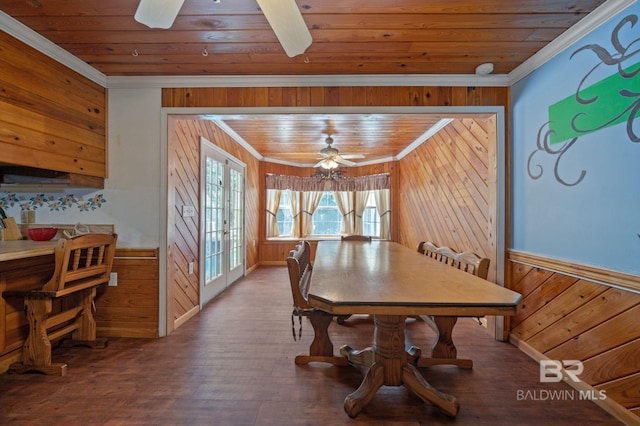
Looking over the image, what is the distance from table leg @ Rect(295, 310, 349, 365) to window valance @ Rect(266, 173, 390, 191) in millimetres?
4265

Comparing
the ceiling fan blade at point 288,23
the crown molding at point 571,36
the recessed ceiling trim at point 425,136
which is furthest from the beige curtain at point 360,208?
the ceiling fan blade at point 288,23

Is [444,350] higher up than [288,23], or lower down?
lower down

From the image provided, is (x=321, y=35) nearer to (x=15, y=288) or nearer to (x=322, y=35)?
(x=322, y=35)

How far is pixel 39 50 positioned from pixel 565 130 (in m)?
3.72

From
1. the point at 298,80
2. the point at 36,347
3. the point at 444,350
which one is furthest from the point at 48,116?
the point at 444,350

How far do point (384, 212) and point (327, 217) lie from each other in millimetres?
1335

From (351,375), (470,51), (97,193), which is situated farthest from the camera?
(97,193)

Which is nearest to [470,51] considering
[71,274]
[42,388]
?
[71,274]

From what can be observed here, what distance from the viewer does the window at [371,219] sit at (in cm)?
623

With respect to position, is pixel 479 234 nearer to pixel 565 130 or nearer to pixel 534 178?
pixel 534 178

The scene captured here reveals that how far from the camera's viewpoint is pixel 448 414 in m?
1.63

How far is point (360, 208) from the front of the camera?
20.9ft

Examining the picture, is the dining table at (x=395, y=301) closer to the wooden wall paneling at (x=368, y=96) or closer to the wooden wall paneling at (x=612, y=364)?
the wooden wall paneling at (x=612, y=364)

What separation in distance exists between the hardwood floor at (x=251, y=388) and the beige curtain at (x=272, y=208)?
3730 millimetres
